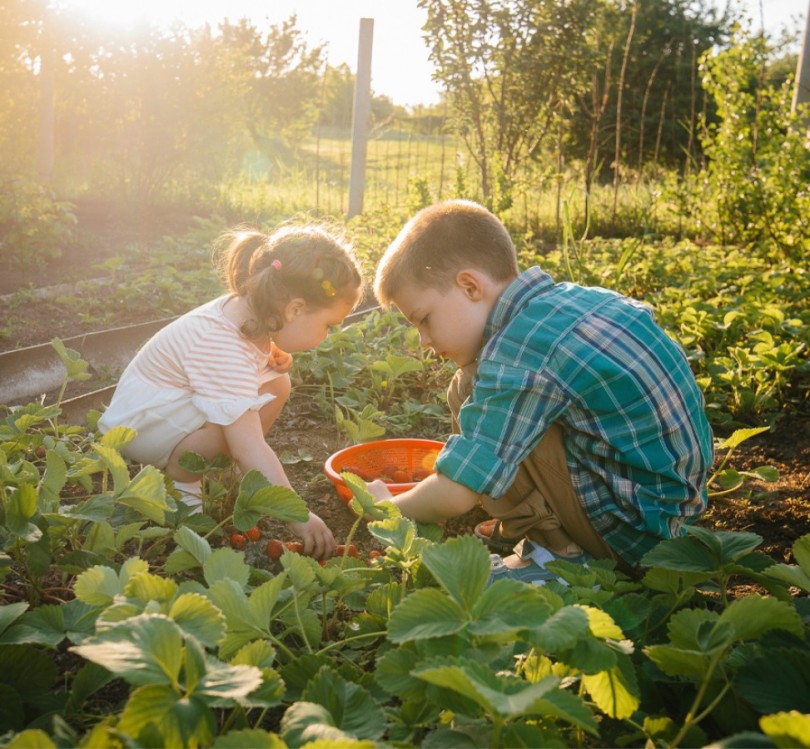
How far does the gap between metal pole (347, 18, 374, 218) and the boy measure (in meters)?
6.60

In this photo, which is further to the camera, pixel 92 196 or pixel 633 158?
pixel 633 158

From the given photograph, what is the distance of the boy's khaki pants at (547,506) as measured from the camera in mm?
1986

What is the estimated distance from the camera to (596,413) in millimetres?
1904

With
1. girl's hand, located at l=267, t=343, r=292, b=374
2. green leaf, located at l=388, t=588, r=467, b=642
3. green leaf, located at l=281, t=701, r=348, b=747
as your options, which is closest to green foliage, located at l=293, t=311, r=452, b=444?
girl's hand, located at l=267, t=343, r=292, b=374

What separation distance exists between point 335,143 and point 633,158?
15.6m

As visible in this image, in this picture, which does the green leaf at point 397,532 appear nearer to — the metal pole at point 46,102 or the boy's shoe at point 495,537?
the boy's shoe at point 495,537

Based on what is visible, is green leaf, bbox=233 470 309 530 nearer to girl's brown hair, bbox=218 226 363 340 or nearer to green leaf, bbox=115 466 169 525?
green leaf, bbox=115 466 169 525

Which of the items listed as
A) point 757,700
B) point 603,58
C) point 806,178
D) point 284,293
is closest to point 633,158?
point 603,58

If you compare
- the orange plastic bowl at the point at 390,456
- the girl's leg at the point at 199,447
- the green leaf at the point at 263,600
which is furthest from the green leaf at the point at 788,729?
the orange plastic bowl at the point at 390,456

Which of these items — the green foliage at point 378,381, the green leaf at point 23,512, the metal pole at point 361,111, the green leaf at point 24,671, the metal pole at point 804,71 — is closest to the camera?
the green leaf at point 24,671

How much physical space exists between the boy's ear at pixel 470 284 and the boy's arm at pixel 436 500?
1.60 feet

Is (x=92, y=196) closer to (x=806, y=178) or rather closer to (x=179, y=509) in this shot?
(x=806, y=178)

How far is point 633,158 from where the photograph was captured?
18312 millimetres

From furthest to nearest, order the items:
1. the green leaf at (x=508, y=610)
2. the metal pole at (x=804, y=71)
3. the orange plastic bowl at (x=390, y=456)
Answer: the metal pole at (x=804, y=71) < the orange plastic bowl at (x=390, y=456) < the green leaf at (x=508, y=610)
